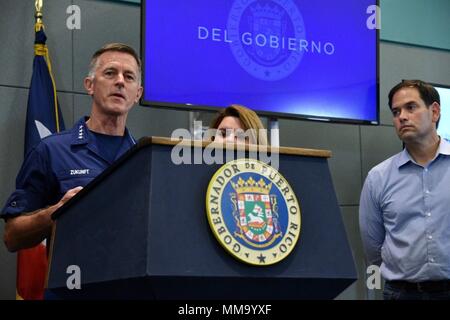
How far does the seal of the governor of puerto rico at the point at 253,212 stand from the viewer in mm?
1397

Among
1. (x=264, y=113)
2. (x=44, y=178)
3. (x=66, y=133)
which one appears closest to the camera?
(x=44, y=178)

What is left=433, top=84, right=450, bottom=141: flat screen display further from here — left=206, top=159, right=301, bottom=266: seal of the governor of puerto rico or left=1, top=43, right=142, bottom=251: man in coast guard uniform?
left=206, top=159, right=301, bottom=266: seal of the governor of puerto rico

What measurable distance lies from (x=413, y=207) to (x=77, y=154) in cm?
160

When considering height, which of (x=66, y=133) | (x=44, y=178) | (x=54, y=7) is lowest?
(x=44, y=178)

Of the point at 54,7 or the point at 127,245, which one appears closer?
the point at 127,245

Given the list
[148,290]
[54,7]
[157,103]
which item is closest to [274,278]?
[148,290]

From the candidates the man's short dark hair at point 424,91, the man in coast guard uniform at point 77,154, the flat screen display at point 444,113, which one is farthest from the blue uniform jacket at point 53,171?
the flat screen display at point 444,113

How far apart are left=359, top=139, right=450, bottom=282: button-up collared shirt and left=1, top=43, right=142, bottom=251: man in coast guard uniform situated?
4.56 feet

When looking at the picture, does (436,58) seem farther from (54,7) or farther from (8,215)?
(8,215)

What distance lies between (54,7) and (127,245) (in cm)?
242

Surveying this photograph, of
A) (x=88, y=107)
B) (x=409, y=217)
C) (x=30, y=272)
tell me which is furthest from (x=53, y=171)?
(x=409, y=217)

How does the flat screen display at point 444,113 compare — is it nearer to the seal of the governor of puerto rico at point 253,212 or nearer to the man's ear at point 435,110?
the man's ear at point 435,110

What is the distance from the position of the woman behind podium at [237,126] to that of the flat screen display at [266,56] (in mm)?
904

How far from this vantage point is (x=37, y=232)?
1937 mm
